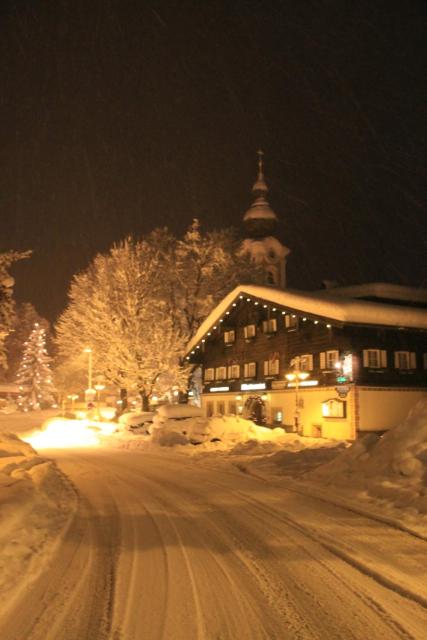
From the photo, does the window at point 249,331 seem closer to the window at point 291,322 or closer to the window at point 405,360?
the window at point 291,322

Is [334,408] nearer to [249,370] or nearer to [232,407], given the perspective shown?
[249,370]

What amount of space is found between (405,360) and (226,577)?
3052 cm

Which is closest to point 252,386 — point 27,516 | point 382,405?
point 382,405

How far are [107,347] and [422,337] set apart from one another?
847 inches

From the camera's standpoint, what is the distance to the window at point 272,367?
4072 cm

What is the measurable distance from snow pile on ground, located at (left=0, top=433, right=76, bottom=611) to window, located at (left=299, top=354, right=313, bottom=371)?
67.8 ft

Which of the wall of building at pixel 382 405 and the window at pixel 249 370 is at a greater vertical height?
the window at pixel 249 370

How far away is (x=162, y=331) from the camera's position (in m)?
45.3

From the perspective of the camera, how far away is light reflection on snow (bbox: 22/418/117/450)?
36.9 m

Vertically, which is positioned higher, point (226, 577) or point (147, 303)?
point (147, 303)

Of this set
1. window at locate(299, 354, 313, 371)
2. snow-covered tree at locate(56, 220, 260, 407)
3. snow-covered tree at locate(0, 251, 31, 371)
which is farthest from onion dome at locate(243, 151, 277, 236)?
snow-covered tree at locate(0, 251, 31, 371)

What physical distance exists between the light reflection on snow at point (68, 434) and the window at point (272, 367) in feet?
36.3

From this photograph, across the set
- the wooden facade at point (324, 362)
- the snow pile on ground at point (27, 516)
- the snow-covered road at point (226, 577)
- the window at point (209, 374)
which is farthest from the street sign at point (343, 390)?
the snow-covered road at point (226, 577)

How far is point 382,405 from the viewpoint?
1353 inches
